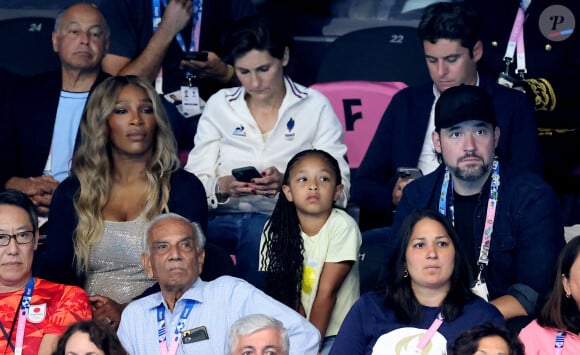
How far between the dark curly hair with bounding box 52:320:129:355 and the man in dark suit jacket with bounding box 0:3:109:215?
71.1 inches

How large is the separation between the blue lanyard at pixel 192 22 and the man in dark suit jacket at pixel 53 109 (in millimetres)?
629

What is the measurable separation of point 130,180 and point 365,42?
76.8 inches

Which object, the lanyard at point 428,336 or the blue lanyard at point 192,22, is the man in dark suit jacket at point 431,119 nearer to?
the blue lanyard at point 192,22

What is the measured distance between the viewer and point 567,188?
7.55m

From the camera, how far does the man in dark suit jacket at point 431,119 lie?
679 cm

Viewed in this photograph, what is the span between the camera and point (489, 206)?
242 inches

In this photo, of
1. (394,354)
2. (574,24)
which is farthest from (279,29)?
(394,354)

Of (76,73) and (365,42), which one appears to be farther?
(365,42)

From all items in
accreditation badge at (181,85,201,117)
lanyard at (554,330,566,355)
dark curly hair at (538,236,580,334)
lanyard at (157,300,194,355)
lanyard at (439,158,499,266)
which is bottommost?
lanyard at (157,300,194,355)

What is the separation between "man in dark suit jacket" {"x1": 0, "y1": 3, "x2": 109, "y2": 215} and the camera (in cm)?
709

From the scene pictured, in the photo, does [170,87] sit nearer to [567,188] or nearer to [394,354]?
[567,188]

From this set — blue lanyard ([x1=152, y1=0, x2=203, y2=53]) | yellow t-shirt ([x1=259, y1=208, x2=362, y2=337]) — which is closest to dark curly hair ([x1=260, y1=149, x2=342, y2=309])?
yellow t-shirt ([x1=259, y1=208, x2=362, y2=337])

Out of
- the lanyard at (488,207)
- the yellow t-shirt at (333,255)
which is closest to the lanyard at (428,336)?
the lanyard at (488,207)

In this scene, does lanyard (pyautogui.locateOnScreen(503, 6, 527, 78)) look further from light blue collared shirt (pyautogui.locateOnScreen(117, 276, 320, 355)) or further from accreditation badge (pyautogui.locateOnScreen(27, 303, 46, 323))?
accreditation badge (pyautogui.locateOnScreen(27, 303, 46, 323))
